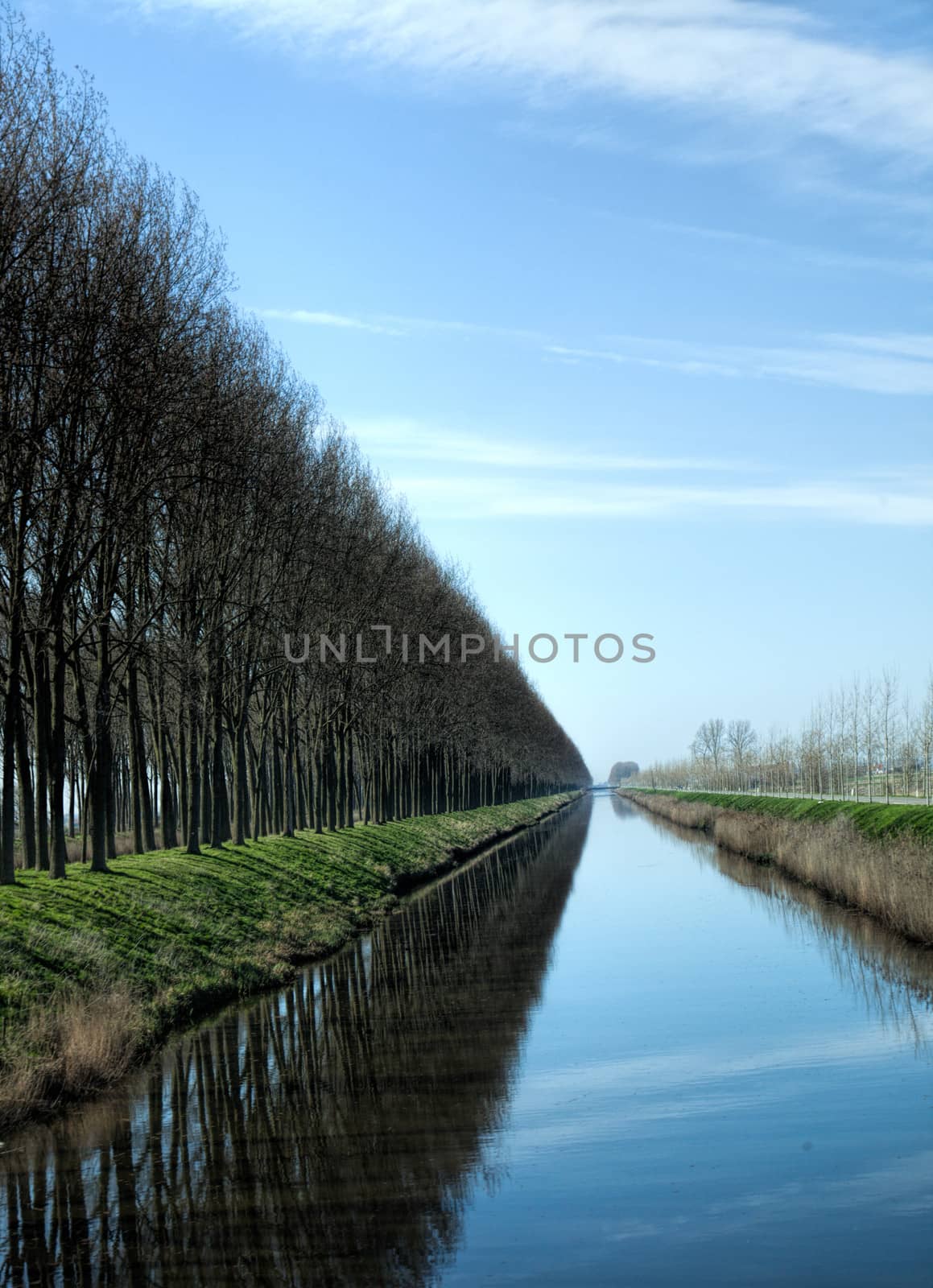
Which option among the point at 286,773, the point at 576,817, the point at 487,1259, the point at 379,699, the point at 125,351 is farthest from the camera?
the point at 576,817

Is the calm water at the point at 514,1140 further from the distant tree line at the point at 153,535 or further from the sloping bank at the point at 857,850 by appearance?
the distant tree line at the point at 153,535

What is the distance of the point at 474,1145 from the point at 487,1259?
2.76 meters

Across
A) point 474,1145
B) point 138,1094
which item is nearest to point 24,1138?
point 138,1094

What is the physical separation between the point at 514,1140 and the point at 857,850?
23.3 metres

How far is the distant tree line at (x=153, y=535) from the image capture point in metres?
20.0

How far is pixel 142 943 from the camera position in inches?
748

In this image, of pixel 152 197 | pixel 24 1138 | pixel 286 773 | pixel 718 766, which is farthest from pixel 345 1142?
pixel 718 766

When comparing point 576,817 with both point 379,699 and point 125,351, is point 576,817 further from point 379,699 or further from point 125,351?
point 125,351

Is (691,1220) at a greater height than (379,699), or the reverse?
(379,699)

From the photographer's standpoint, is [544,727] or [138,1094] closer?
[138,1094]

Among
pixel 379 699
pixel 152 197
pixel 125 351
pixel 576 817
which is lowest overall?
pixel 576 817

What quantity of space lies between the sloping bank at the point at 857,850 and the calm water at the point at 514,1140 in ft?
9.11

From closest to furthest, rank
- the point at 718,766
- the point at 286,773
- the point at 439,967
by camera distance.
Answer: the point at 439,967 → the point at 286,773 → the point at 718,766

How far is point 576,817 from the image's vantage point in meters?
120
